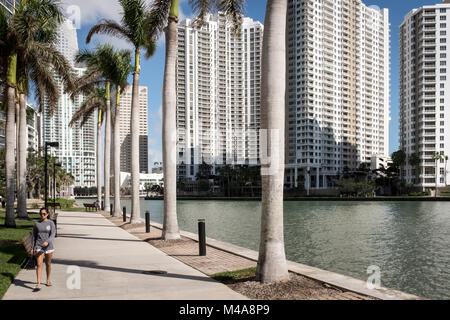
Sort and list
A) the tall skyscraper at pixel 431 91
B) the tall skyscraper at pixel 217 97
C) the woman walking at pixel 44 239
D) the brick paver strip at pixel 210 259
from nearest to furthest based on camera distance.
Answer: the brick paver strip at pixel 210 259 → the woman walking at pixel 44 239 → the tall skyscraper at pixel 431 91 → the tall skyscraper at pixel 217 97

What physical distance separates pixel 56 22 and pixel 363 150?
546 feet

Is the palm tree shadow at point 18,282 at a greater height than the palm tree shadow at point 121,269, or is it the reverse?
the palm tree shadow at point 18,282

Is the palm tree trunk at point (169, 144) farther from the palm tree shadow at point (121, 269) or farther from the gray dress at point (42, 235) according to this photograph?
the gray dress at point (42, 235)

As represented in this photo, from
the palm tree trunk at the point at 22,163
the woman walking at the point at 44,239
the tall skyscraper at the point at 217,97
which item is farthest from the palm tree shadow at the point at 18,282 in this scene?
the tall skyscraper at the point at 217,97

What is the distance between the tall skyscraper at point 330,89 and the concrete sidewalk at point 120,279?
131 meters

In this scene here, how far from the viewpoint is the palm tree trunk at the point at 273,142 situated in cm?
879

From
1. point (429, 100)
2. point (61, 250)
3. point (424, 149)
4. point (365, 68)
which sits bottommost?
point (61, 250)

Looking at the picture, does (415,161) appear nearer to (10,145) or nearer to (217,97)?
(217,97)

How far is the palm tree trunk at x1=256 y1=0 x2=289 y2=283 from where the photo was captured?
28.8 ft

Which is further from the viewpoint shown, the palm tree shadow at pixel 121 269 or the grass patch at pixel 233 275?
the palm tree shadow at pixel 121 269

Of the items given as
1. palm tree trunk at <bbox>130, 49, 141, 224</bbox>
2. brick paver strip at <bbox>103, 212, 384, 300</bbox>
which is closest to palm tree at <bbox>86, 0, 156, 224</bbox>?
palm tree trunk at <bbox>130, 49, 141, 224</bbox>

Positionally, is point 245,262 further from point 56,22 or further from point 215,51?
point 215,51
